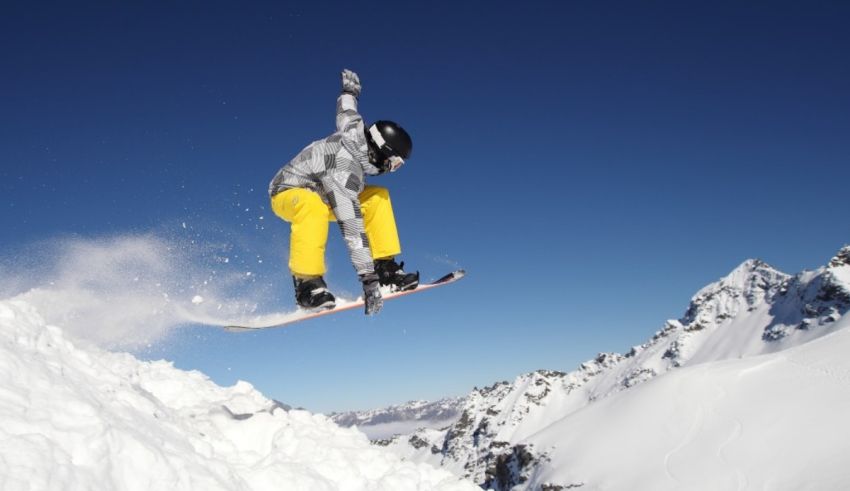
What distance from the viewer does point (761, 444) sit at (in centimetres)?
4366

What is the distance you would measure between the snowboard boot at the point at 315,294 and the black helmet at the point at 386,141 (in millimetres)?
1602

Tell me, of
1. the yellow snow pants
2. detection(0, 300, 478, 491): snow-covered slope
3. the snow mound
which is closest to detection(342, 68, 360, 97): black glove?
the yellow snow pants

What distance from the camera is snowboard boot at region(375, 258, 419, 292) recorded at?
6.64 m

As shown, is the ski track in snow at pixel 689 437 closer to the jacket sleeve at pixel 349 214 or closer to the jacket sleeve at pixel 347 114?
the jacket sleeve at pixel 349 214

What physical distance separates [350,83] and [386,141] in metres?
1.42

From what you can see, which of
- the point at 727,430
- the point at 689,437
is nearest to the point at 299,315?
the point at 727,430

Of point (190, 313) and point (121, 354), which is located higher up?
point (190, 313)

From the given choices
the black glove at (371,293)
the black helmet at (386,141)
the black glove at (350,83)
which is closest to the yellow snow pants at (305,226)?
the black glove at (371,293)

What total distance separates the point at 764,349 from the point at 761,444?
13911 cm

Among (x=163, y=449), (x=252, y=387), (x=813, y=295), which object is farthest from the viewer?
(x=813, y=295)

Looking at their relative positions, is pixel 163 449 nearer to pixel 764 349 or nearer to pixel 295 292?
pixel 295 292

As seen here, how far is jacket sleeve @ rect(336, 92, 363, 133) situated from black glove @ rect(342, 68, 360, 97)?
0.25 feet

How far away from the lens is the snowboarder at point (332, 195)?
19.2 feet

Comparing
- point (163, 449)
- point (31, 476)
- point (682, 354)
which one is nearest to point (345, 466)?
point (163, 449)
